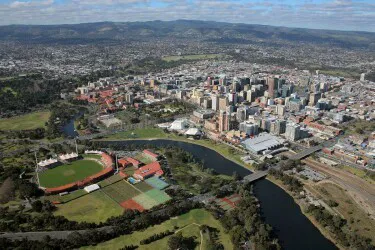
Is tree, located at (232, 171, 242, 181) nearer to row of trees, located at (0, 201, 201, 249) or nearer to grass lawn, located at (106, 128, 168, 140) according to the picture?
row of trees, located at (0, 201, 201, 249)

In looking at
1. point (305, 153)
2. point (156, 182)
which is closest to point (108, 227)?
point (156, 182)

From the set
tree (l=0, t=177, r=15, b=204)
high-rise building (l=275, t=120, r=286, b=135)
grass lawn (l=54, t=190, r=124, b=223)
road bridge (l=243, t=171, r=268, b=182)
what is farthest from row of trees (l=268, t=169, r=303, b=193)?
tree (l=0, t=177, r=15, b=204)

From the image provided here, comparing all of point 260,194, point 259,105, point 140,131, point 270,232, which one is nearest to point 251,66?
point 259,105

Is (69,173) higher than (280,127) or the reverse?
the reverse

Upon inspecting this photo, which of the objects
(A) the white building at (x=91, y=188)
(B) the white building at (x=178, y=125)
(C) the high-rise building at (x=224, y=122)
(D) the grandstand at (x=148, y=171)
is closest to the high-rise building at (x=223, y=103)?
(C) the high-rise building at (x=224, y=122)

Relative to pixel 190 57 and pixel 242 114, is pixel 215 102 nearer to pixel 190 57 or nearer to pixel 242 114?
pixel 242 114

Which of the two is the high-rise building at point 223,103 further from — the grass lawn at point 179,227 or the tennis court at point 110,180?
the grass lawn at point 179,227

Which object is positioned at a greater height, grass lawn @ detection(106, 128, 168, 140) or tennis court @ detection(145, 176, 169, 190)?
tennis court @ detection(145, 176, 169, 190)
